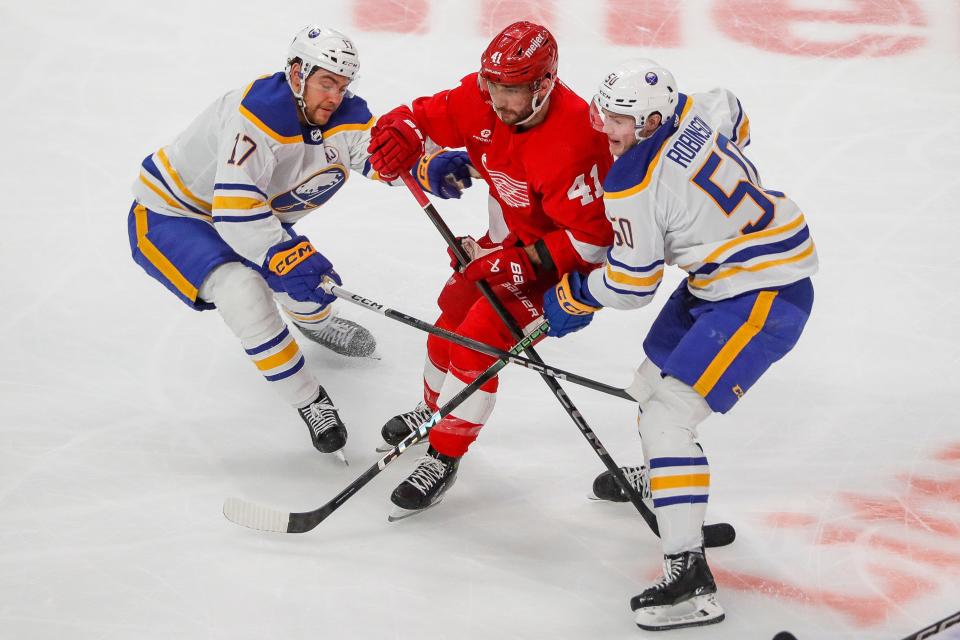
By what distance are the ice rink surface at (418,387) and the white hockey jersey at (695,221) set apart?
31.6 inches

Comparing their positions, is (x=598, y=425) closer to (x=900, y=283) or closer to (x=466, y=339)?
(x=466, y=339)

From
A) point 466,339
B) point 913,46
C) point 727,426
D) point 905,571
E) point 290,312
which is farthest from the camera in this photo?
point 913,46

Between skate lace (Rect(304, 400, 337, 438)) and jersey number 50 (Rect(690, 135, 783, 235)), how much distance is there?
139 cm

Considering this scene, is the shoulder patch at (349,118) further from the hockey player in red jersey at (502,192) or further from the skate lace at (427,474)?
the skate lace at (427,474)

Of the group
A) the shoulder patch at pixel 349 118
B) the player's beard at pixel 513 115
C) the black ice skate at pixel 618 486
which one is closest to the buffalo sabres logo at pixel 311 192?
the shoulder patch at pixel 349 118

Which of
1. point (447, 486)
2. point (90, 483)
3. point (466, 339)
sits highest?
point (466, 339)

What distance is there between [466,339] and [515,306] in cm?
18

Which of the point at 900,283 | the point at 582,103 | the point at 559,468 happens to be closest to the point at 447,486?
the point at 559,468

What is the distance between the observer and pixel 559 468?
3.25m

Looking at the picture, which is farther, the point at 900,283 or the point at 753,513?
the point at 900,283

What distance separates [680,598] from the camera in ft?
8.39

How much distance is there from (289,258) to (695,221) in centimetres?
122

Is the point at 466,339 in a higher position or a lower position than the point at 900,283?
lower

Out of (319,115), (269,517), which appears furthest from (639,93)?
(269,517)
